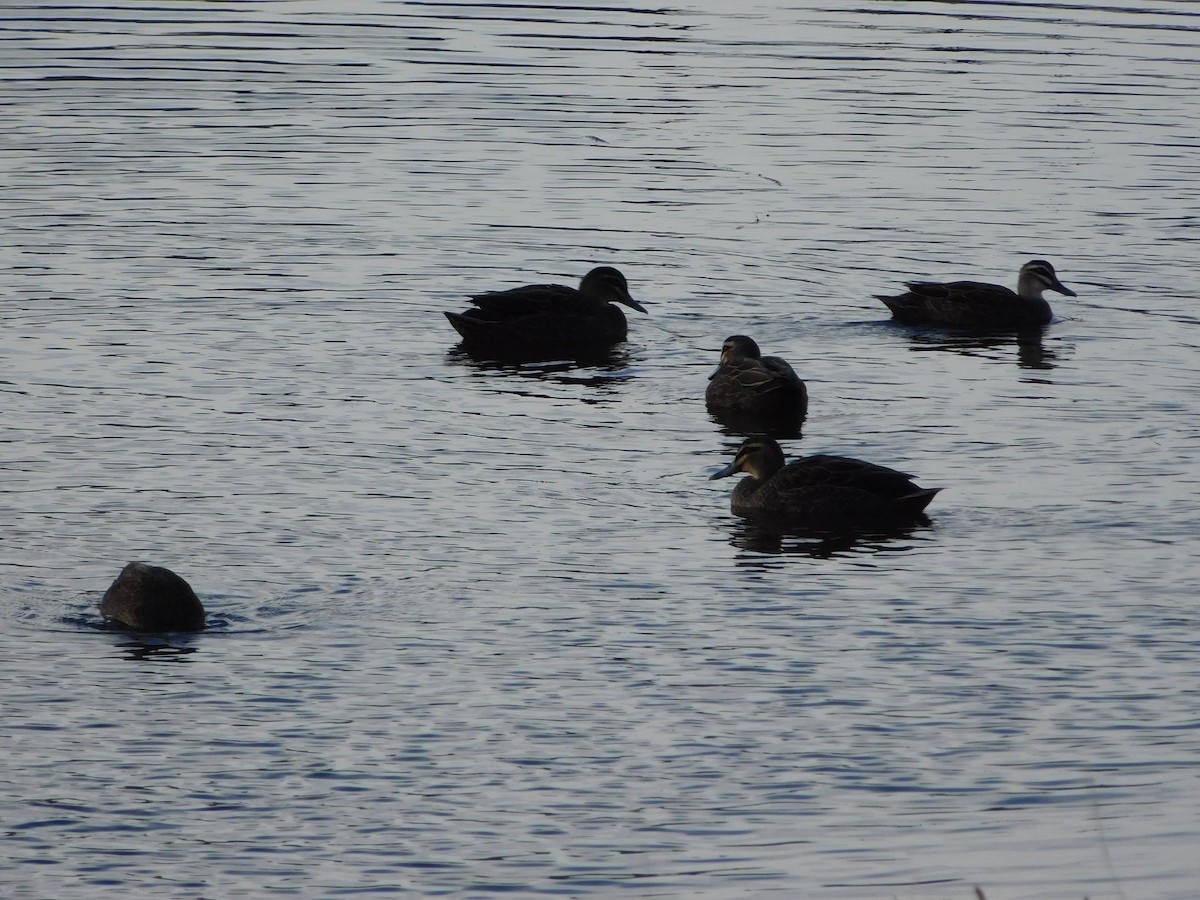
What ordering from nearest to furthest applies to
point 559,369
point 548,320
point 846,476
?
point 846,476, point 559,369, point 548,320

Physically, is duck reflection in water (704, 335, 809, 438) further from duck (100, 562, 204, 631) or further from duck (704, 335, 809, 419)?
duck (100, 562, 204, 631)

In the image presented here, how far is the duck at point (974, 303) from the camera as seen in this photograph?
2205 cm

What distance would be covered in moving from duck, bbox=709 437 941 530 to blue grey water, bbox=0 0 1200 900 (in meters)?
0.40

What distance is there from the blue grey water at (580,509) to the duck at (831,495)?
0.40 meters

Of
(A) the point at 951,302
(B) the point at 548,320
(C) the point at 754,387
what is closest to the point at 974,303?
(A) the point at 951,302

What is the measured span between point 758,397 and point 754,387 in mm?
110

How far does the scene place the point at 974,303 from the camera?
22.1 m

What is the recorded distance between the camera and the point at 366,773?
10898 millimetres

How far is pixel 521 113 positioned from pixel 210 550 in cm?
1952

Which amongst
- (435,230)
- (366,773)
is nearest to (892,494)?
(366,773)

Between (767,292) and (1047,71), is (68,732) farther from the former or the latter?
(1047,71)

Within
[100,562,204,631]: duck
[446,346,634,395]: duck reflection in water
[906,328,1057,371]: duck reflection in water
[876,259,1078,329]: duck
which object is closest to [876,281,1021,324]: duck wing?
[876,259,1078,329]: duck

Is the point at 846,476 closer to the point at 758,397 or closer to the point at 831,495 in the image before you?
the point at 831,495

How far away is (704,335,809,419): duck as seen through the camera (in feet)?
60.1
